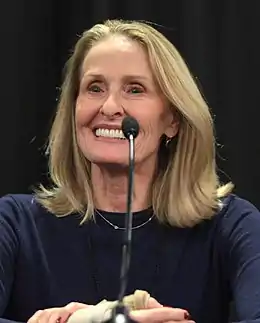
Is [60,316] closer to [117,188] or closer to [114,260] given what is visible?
[114,260]

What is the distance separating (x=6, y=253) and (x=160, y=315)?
47cm

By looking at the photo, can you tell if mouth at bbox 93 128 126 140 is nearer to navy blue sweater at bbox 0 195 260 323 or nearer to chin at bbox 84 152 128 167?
chin at bbox 84 152 128 167

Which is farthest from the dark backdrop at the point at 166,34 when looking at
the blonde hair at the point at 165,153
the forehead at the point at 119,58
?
the forehead at the point at 119,58

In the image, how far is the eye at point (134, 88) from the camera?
1.75 meters

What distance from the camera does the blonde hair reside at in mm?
1798

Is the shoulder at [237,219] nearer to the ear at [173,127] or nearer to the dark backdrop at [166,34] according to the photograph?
the ear at [173,127]

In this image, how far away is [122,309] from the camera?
103 cm

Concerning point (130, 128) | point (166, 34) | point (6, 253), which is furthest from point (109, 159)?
point (166, 34)

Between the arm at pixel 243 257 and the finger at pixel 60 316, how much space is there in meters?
0.33

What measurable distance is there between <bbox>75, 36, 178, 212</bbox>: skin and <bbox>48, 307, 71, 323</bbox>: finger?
41cm

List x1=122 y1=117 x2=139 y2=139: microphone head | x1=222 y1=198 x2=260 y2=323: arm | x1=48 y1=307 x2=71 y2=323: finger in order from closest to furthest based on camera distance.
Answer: x1=122 y1=117 x2=139 y2=139: microphone head
x1=48 y1=307 x2=71 y2=323: finger
x1=222 y1=198 x2=260 y2=323: arm

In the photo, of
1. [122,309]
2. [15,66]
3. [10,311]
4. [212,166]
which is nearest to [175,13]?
[15,66]

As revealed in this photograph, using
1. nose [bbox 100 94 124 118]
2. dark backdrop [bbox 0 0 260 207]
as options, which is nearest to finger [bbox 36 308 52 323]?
nose [bbox 100 94 124 118]

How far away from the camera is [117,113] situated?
1723 mm
